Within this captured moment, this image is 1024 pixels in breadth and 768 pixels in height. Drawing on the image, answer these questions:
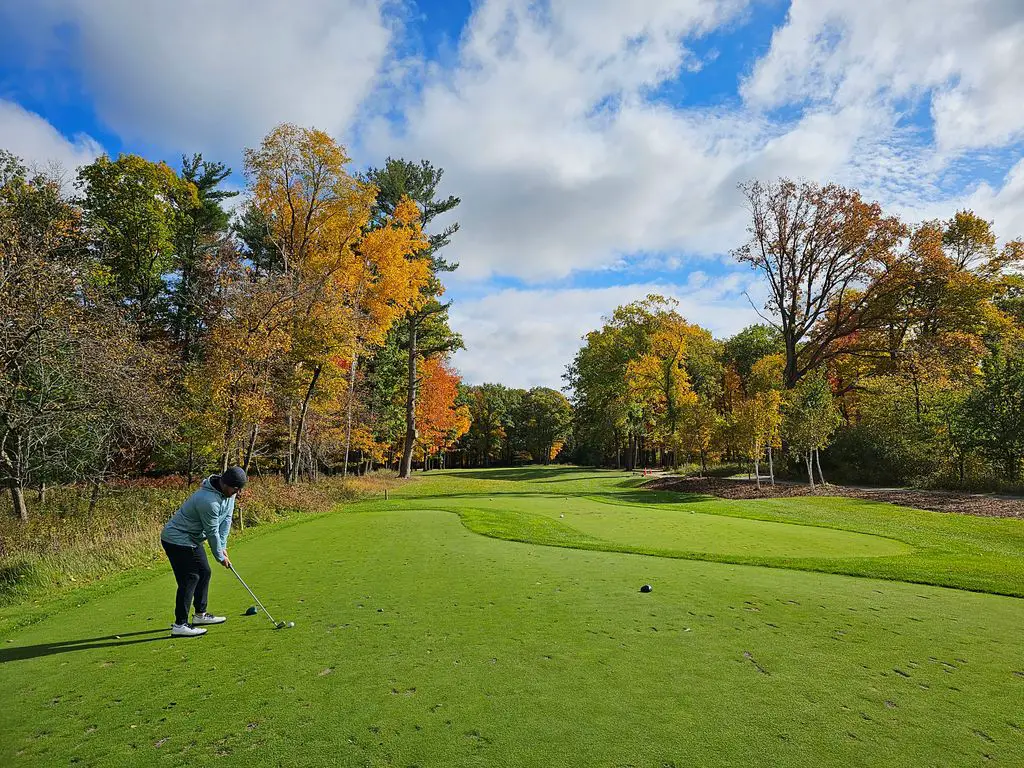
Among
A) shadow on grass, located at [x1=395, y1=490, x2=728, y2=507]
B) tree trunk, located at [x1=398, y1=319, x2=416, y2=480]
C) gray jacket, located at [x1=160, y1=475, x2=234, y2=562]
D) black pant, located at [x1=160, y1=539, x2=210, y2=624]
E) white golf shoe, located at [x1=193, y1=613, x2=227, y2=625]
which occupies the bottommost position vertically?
shadow on grass, located at [x1=395, y1=490, x2=728, y2=507]

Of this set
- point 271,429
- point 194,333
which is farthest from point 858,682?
point 194,333

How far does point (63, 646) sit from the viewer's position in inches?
199

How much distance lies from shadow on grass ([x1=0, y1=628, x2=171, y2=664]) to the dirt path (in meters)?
19.7

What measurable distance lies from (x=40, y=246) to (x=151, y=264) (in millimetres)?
16345

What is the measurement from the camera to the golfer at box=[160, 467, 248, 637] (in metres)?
5.73

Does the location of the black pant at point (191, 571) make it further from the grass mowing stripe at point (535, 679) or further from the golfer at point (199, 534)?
the grass mowing stripe at point (535, 679)

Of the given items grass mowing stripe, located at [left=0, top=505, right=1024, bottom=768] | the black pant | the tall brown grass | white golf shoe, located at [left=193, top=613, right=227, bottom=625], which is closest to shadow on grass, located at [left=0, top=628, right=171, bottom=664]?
grass mowing stripe, located at [left=0, top=505, right=1024, bottom=768]

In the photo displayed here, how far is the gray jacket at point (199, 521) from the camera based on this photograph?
19.1ft

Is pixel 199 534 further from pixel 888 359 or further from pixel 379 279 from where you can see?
pixel 888 359

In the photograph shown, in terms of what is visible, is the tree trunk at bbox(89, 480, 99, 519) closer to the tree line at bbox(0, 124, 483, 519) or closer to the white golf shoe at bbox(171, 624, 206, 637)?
the tree line at bbox(0, 124, 483, 519)

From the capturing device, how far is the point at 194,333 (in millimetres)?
28078

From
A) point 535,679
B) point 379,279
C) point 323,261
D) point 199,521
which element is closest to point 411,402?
point 379,279

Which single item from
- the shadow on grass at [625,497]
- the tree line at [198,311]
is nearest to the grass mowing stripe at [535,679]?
the tree line at [198,311]

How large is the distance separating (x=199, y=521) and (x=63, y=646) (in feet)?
5.05
